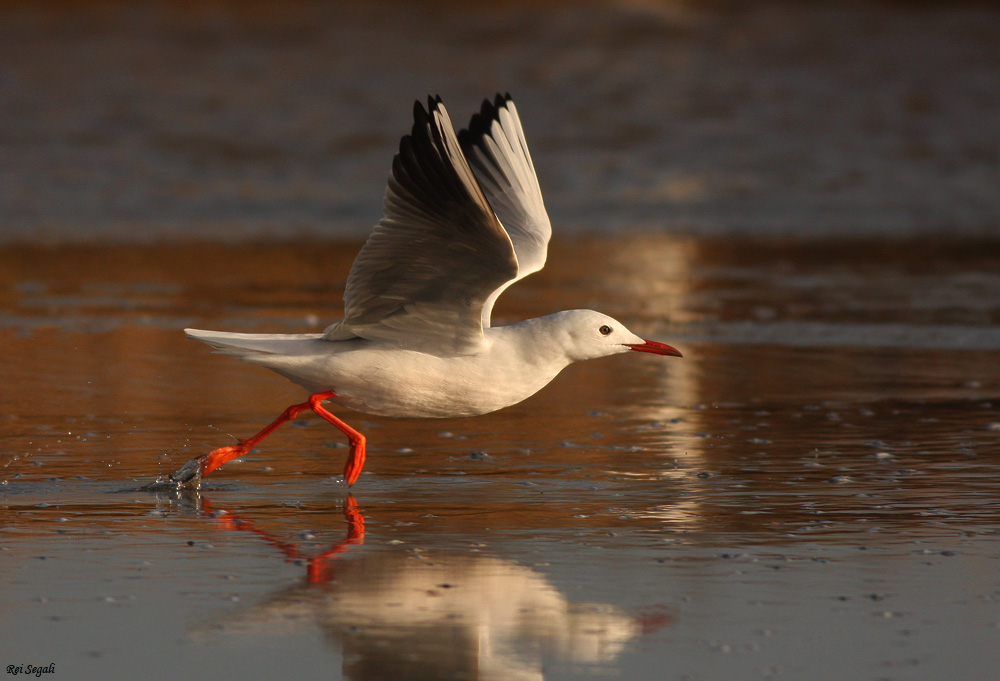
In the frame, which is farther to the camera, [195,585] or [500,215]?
[500,215]

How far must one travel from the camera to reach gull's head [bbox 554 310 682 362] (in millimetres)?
7117

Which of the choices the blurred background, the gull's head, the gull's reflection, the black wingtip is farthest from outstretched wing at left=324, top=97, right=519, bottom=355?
the blurred background

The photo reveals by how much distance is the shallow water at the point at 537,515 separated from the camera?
4.60m

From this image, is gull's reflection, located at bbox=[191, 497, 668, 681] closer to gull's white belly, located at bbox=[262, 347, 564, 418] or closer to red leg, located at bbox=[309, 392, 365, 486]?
red leg, located at bbox=[309, 392, 365, 486]

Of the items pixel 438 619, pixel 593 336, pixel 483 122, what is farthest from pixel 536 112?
pixel 438 619

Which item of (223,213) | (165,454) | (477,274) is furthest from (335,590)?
(223,213)

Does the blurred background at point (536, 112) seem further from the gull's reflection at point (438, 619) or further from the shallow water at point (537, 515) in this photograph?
the gull's reflection at point (438, 619)

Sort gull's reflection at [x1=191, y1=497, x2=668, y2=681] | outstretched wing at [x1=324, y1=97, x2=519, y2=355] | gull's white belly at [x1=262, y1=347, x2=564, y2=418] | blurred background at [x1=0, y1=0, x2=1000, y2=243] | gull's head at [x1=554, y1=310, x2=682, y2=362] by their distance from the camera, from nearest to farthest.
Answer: gull's reflection at [x1=191, y1=497, x2=668, y2=681], outstretched wing at [x1=324, y1=97, x2=519, y2=355], gull's white belly at [x1=262, y1=347, x2=564, y2=418], gull's head at [x1=554, y1=310, x2=682, y2=362], blurred background at [x1=0, y1=0, x2=1000, y2=243]

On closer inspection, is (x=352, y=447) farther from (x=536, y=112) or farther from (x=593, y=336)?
(x=536, y=112)

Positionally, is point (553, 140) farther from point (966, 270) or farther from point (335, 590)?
point (335, 590)

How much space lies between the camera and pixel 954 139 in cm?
2647

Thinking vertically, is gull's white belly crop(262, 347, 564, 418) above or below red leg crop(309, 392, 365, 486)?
above

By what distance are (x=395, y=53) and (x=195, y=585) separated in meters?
28.3

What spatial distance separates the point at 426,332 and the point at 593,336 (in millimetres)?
837
